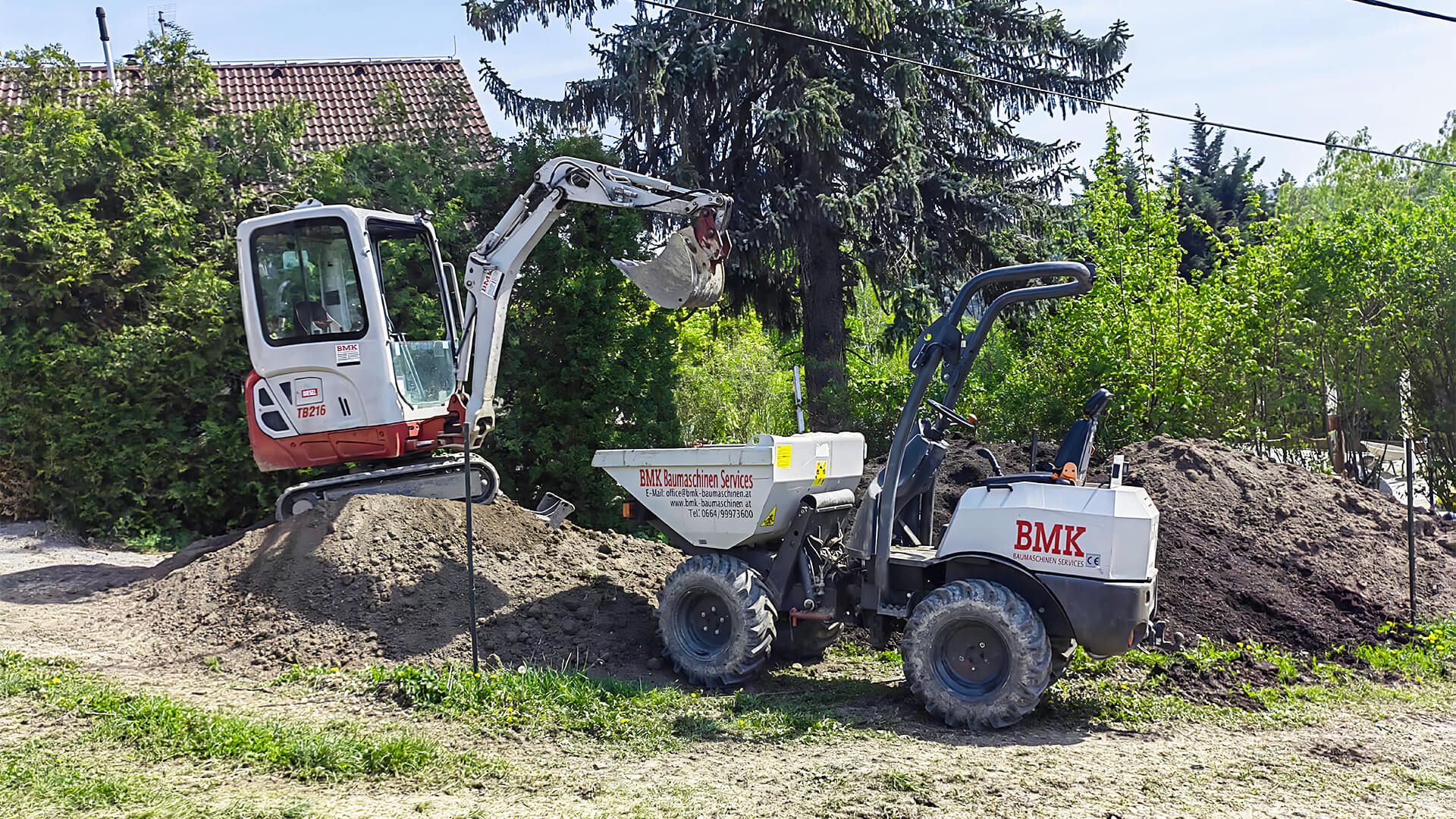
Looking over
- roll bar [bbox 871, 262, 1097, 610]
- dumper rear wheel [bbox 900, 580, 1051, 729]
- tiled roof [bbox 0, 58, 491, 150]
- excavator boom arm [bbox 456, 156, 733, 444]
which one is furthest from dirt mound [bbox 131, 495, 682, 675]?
tiled roof [bbox 0, 58, 491, 150]

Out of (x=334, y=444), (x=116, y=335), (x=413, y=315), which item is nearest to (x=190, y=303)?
(x=116, y=335)

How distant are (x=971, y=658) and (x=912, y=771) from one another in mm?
1177

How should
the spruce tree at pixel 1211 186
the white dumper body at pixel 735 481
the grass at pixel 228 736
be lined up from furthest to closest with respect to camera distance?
the spruce tree at pixel 1211 186
the white dumper body at pixel 735 481
the grass at pixel 228 736

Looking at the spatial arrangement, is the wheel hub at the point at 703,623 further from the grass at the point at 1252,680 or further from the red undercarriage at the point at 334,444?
the red undercarriage at the point at 334,444

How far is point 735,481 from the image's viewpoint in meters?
7.20

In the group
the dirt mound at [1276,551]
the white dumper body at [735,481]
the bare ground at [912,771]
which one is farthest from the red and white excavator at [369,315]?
the dirt mound at [1276,551]

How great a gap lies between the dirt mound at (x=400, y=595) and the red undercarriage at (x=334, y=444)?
0.69 m

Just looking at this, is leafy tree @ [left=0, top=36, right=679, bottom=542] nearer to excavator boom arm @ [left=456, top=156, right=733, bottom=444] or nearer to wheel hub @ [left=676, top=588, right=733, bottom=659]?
excavator boom arm @ [left=456, top=156, right=733, bottom=444]

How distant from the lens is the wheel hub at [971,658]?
250 inches

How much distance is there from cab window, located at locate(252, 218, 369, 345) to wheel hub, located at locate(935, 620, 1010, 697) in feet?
18.7

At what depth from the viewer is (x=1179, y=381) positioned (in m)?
12.1

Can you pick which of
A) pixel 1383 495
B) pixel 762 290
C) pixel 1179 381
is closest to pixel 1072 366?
pixel 1179 381

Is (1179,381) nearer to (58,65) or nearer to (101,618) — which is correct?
(101,618)

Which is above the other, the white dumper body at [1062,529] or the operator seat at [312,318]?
the operator seat at [312,318]
